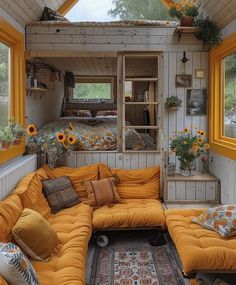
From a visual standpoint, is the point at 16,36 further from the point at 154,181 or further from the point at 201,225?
the point at 201,225

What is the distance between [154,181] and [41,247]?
2.00m

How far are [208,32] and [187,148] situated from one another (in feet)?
4.56

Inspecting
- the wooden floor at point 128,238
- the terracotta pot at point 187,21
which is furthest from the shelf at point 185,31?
the wooden floor at point 128,238

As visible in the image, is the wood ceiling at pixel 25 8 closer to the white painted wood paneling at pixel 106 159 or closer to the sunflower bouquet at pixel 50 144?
the sunflower bouquet at pixel 50 144

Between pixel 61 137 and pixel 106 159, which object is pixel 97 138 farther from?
pixel 61 137

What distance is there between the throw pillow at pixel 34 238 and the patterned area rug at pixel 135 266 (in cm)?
52

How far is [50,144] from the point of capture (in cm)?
425

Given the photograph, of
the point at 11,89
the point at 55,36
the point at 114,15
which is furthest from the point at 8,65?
the point at 114,15

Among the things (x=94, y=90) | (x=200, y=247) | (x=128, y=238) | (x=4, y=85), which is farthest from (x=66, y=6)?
(x=200, y=247)

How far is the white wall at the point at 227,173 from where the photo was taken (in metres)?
3.77

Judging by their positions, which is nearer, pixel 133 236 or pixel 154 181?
pixel 133 236

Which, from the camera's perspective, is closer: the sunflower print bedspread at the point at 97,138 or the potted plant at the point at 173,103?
the potted plant at the point at 173,103

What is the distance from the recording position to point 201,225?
3.16 metres

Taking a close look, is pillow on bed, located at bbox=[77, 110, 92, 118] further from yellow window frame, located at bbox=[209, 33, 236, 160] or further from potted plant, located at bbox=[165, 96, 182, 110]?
yellow window frame, located at bbox=[209, 33, 236, 160]
